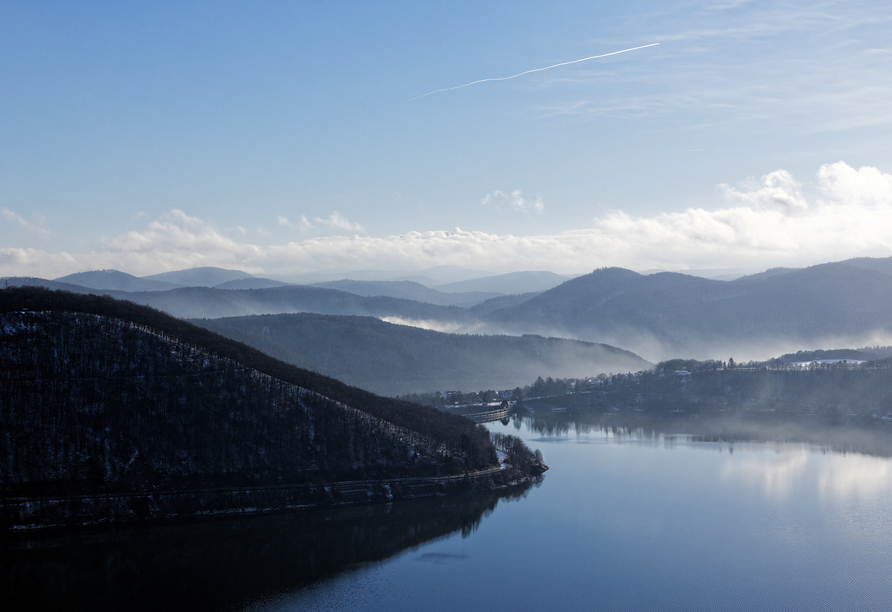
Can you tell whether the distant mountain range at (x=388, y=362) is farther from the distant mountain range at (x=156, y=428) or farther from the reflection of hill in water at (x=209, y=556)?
the reflection of hill in water at (x=209, y=556)

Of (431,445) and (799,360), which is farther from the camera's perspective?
(799,360)

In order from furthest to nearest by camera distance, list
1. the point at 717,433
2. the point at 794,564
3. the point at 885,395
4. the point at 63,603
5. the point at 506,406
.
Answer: the point at 506,406
the point at 885,395
the point at 717,433
the point at 794,564
the point at 63,603

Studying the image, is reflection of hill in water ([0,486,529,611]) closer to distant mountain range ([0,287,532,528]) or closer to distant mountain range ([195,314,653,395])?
distant mountain range ([0,287,532,528])

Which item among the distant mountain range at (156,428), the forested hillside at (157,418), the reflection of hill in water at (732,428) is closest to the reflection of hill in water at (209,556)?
the distant mountain range at (156,428)

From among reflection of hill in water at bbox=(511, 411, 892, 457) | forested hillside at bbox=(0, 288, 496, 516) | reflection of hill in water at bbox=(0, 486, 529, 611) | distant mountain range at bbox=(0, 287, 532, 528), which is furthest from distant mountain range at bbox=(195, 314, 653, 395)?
reflection of hill in water at bbox=(0, 486, 529, 611)

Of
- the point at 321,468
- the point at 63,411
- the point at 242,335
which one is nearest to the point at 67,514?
the point at 63,411

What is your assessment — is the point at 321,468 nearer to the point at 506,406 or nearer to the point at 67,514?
the point at 67,514

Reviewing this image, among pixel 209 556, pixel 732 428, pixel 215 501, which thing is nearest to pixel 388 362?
pixel 732 428

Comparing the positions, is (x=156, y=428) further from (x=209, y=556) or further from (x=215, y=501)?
(x=209, y=556)
